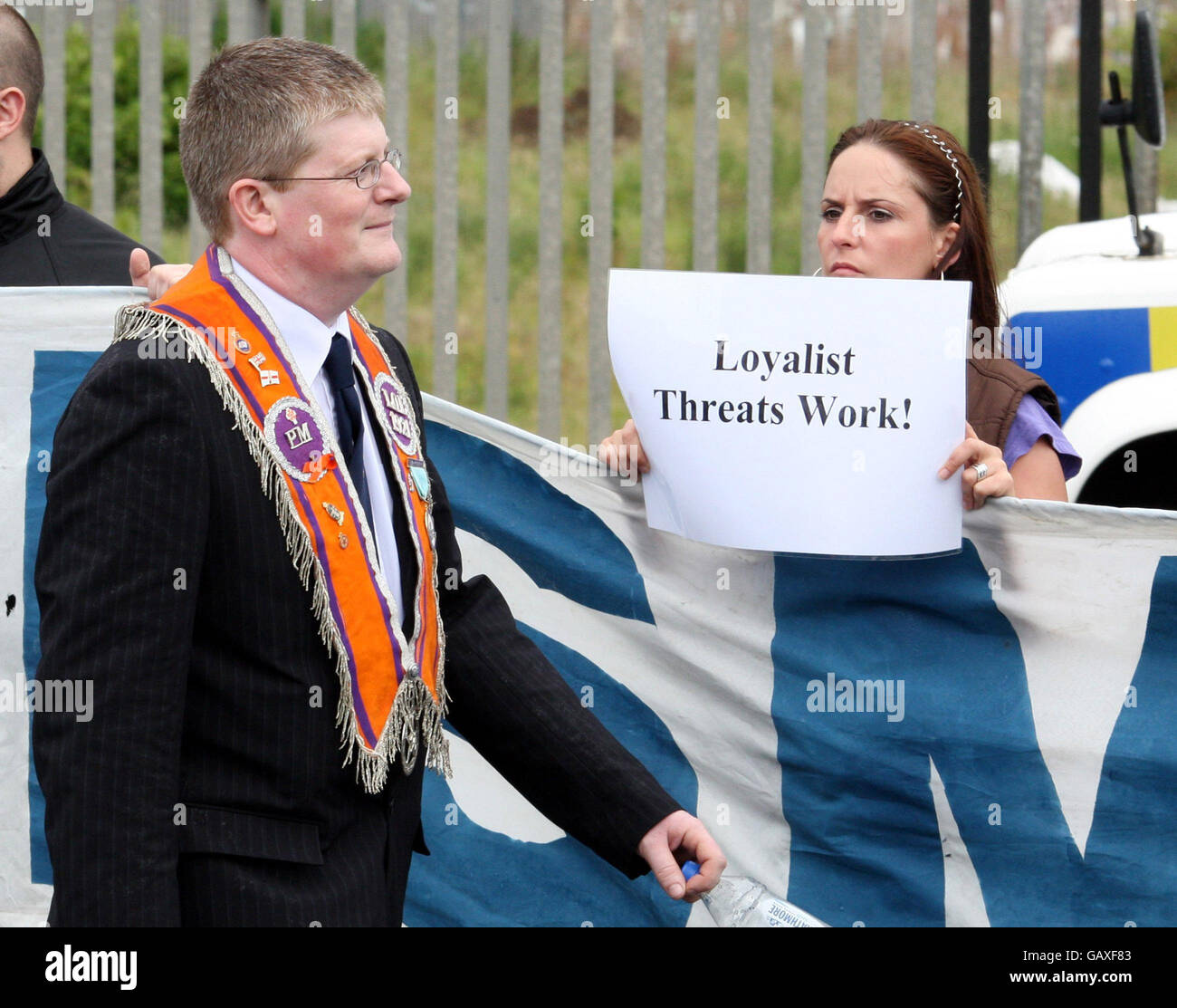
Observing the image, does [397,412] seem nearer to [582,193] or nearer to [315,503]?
[315,503]

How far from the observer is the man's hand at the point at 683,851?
2.07m

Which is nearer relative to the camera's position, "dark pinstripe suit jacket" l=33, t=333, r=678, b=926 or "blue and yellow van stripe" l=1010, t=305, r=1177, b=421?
"dark pinstripe suit jacket" l=33, t=333, r=678, b=926

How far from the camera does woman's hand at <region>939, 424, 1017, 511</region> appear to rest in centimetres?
246

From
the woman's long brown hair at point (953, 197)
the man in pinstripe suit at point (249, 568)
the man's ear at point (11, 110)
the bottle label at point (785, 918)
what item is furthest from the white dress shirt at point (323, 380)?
the man's ear at point (11, 110)

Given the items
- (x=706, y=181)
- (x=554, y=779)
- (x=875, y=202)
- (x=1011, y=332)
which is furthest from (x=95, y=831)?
(x=706, y=181)

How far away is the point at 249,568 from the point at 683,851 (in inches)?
28.2

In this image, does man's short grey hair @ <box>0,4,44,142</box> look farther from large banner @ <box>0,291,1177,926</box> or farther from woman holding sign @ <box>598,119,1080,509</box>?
woman holding sign @ <box>598,119,1080,509</box>

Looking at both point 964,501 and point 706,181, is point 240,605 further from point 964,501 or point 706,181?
point 706,181

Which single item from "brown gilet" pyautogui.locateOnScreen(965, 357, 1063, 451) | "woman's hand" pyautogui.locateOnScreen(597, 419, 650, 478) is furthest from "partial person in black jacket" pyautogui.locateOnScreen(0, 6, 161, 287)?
"brown gilet" pyautogui.locateOnScreen(965, 357, 1063, 451)

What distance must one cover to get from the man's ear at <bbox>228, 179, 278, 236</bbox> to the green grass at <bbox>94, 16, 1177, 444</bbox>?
6.38 metres

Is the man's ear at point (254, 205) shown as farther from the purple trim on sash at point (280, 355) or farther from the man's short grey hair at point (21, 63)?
the man's short grey hair at point (21, 63)

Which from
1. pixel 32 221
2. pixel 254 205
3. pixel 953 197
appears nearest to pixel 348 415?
pixel 254 205

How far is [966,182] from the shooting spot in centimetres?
278

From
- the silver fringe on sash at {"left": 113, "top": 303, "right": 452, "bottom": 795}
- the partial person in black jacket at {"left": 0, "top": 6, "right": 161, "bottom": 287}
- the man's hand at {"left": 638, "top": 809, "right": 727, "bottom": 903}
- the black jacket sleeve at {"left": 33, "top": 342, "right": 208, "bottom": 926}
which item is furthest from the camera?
the partial person in black jacket at {"left": 0, "top": 6, "right": 161, "bottom": 287}
